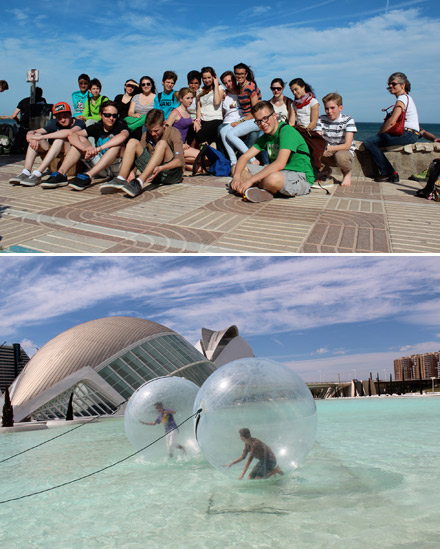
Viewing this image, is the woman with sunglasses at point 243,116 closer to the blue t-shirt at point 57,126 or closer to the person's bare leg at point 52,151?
the blue t-shirt at point 57,126

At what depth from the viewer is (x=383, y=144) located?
352 inches

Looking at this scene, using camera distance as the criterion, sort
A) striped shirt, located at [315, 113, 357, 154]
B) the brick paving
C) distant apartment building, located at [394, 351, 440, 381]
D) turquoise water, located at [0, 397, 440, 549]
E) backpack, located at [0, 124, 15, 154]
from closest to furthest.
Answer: turquoise water, located at [0, 397, 440, 549], the brick paving, striped shirt, located at [315, 113, 357, 154], backpack, located at [0, 124, 15, 154], distant apartment building, located at [394, 351, 440, 381]

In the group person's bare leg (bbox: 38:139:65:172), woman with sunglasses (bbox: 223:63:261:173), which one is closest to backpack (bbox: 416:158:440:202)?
woman with sunglasses (bbox: 223:63:261:173)

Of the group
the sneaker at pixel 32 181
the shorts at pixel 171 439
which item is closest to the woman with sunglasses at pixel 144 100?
the sneaker at pixel 32 181

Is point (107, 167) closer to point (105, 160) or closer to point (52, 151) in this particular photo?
point (105, 160)

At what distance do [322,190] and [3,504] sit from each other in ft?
20.8

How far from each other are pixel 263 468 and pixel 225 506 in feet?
1.21

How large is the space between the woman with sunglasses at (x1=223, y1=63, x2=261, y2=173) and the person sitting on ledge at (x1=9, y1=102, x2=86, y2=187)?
255 centimetres

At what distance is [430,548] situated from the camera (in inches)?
86.5

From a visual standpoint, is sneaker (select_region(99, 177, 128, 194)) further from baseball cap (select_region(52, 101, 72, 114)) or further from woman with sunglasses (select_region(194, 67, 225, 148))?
woman with sunglasses (select_region(194, 67, 225, 148))

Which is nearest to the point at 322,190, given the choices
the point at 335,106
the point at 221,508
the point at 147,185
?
the point at 335,106

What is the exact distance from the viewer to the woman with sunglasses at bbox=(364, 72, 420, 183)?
8352 mm

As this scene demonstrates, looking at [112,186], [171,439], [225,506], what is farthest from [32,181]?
[225,506]

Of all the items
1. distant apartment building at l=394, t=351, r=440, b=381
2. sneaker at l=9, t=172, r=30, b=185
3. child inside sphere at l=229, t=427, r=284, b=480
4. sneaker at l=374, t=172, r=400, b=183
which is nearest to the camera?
child inside sphere at l=229, t=427, r=284, b=480
